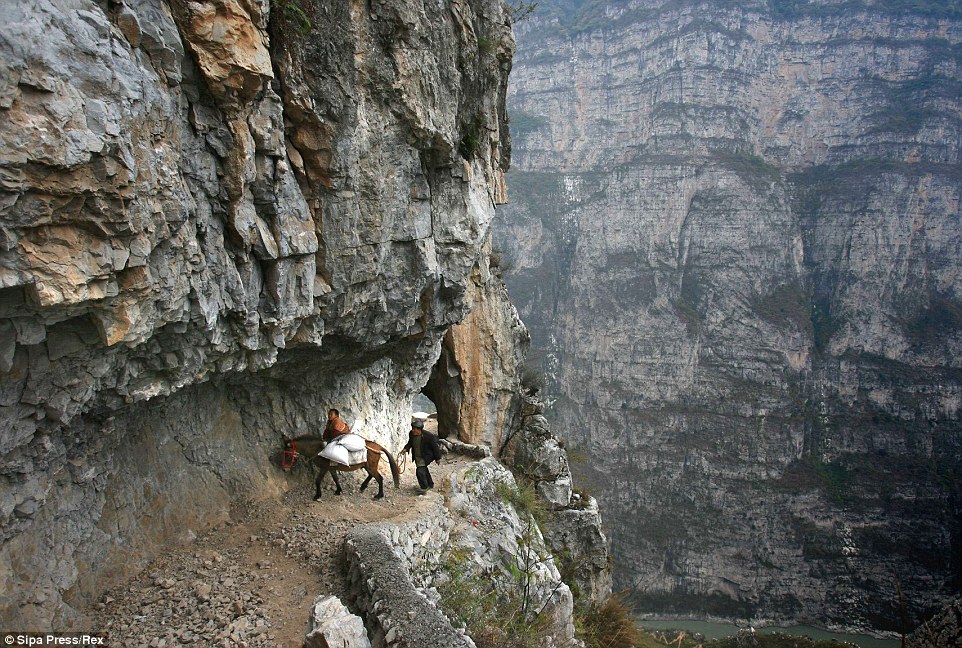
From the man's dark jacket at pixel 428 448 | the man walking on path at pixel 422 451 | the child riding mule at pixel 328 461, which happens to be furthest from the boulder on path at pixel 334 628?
the man's dark jacket at pixel 428 448

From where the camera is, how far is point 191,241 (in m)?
5.53

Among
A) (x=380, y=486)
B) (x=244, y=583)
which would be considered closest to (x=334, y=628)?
(x=244, y=583)

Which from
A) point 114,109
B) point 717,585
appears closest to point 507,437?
point 114,109

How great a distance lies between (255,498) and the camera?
8625 mm

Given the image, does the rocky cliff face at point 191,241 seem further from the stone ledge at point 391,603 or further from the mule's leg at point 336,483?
the stone ledge at point 391,603

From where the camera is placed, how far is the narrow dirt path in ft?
18.3

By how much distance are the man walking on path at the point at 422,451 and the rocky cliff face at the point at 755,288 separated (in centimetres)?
3547

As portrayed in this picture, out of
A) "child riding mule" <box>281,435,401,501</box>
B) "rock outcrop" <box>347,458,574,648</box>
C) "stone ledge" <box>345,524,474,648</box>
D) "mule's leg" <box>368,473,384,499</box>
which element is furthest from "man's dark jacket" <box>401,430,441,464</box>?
"stone ledge" <box>345,524,474,648</box>

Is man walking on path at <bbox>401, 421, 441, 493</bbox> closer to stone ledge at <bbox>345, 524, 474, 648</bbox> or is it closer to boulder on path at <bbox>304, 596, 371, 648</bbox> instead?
stone ledge at <bbox>345, 524, 474, 648</bbox>

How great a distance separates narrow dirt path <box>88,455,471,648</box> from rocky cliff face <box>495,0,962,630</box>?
37955 millimetres

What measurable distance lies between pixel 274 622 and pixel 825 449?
168ft

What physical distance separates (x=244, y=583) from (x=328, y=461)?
2456 mm

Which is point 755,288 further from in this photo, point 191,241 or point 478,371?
point 191,241

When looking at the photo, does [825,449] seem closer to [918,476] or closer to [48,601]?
[918,476]
